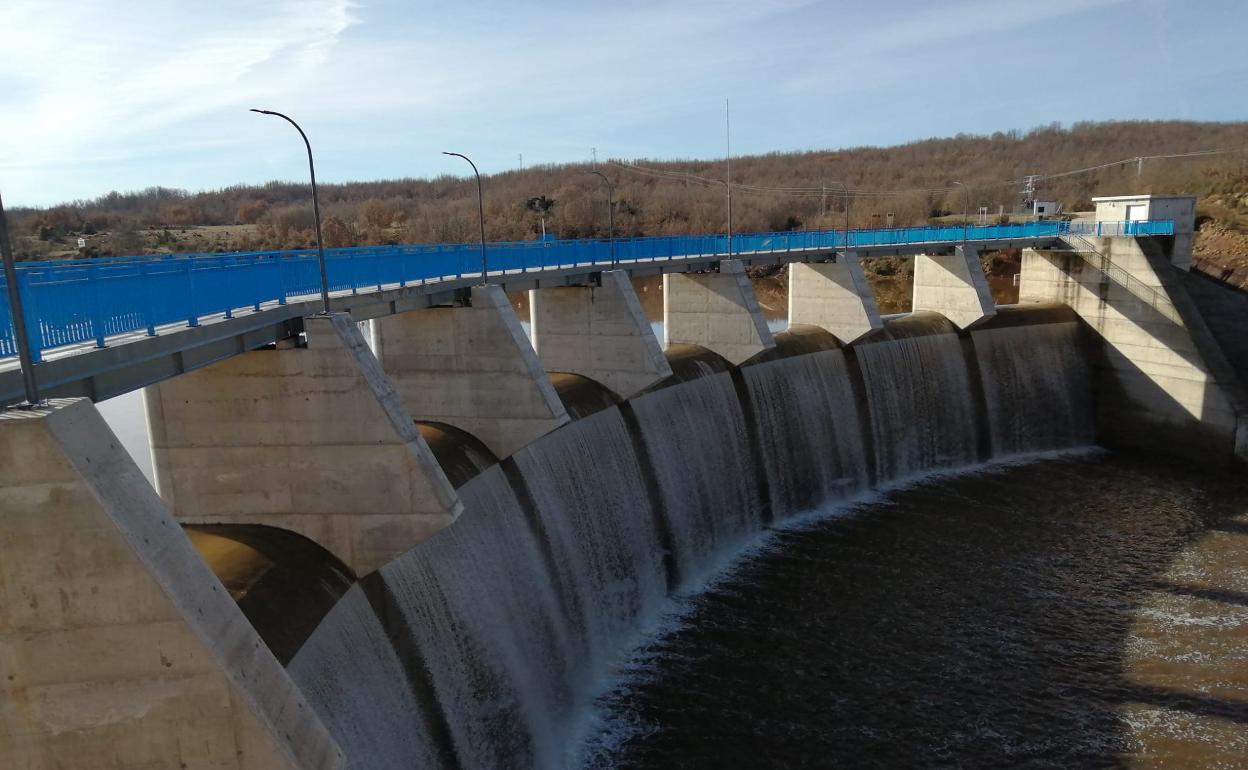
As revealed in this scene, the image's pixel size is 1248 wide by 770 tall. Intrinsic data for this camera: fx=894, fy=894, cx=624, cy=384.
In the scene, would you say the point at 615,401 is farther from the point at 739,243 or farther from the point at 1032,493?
the point at 1032,493

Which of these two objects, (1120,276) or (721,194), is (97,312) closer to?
(1120,276)

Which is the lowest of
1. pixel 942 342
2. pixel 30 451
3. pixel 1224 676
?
pixel 1224 676

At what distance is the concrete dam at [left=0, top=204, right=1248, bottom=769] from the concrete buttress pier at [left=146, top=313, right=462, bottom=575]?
0.13ft

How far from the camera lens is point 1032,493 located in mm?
28641

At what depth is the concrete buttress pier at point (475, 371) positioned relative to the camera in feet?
58.1

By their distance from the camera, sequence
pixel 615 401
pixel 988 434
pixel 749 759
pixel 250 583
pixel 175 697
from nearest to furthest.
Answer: pixel 175 697 → pixel 250 583 → pixel 749 759 → pixel 615 401 → pixel 988 434

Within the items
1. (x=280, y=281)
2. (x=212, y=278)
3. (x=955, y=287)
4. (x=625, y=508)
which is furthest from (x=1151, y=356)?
(x=212, y=278)

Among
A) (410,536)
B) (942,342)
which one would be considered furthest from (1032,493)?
(410,536)

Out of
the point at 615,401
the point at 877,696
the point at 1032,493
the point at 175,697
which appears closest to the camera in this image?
the point at 175,697

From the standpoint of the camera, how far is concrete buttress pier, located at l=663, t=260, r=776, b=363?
A: 26500 millimetres

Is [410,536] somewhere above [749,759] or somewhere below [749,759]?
above

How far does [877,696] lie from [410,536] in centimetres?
982

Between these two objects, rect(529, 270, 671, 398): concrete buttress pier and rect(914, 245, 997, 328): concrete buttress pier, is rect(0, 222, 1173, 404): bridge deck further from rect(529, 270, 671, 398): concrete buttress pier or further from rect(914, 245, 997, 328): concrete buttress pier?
rect(914, 245, 997, 328): concrete buttress pier

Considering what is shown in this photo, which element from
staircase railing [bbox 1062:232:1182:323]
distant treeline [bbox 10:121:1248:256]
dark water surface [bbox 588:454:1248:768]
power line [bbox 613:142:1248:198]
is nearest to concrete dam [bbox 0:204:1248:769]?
staircase railing [bbox 1062:232:1182:323]
